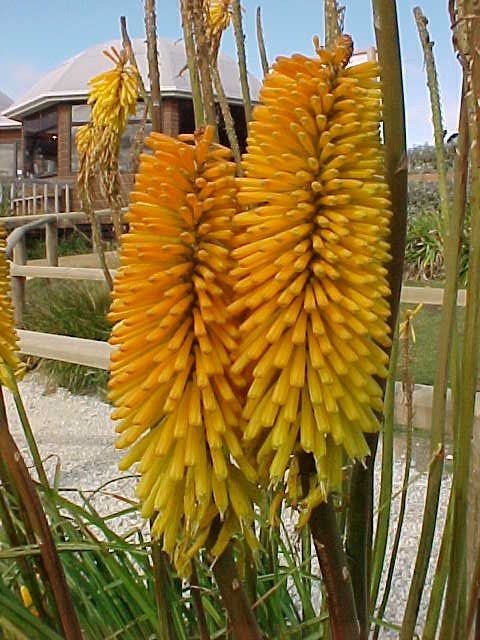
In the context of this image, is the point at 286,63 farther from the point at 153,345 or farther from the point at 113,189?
the point at 113,189

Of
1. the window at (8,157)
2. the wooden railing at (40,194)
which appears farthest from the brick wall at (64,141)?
the window at (8,157)

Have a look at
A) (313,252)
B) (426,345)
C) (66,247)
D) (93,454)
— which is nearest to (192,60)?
(313,252)

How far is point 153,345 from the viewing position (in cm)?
40

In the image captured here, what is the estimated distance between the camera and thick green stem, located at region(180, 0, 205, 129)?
0.52 meters

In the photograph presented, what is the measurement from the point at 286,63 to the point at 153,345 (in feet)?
A: 0.50

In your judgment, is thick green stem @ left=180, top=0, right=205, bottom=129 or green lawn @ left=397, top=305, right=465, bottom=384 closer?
thick green stem @ left=180, top=0, right=205, bottom=129

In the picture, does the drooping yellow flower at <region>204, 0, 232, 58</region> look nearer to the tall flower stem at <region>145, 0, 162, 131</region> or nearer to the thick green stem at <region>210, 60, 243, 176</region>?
the thick green stem at <region>210, 60, 243, 176</region>

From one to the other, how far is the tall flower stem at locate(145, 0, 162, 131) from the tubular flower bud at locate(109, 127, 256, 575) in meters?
0.18

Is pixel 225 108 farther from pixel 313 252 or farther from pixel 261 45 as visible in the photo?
pixel 313 252

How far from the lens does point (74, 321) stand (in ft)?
16.0

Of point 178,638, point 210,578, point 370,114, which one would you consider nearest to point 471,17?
point 370,114

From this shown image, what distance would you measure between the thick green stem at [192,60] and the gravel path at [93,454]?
4.88 feet

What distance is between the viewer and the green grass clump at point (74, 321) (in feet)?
15.2

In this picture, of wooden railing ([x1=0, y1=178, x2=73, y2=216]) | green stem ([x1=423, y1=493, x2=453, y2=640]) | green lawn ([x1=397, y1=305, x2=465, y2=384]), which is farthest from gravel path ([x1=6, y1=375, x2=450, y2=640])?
wooden railing ([x1=0, y1=178, x2=73, y2=216])
